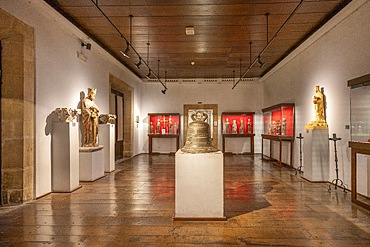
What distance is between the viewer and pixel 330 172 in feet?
23.0

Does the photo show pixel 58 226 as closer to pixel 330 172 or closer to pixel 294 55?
pixel 330 172

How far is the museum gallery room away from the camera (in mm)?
4109

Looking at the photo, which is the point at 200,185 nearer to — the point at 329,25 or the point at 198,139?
the point at 198,139

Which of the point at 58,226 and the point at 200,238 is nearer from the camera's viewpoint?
the point at 200,238

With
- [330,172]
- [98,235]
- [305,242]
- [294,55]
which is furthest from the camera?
[294,55]

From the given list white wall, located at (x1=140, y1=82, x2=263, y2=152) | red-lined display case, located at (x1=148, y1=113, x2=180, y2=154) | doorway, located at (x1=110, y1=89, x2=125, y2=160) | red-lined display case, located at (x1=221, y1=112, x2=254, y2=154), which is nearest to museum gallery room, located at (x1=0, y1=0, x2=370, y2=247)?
doorway, located at (x1=110, y1=89, x2=125, y2=160)

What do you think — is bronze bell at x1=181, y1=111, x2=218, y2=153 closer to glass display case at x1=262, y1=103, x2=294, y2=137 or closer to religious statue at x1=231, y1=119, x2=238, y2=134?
glass display case at x1=262, y1=103, x2=294, y2=137

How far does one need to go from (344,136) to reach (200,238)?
4.28 m

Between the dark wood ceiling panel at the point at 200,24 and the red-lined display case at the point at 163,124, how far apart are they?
14.8 ft

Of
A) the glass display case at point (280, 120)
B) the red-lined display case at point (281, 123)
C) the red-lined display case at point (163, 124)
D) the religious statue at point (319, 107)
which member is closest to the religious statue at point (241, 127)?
the glass display case at point (280, 120)

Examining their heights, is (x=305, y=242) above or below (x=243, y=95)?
below

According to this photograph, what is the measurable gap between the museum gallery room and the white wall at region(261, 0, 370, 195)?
0.13 feet

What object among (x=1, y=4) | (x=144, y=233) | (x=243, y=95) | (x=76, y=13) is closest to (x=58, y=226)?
(x=144, y=233)

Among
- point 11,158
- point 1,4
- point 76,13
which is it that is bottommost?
point 11,158
